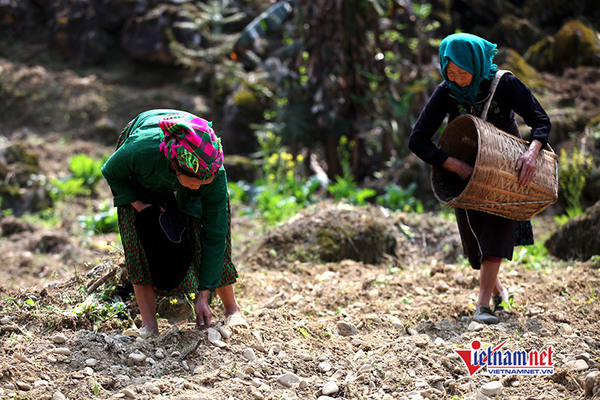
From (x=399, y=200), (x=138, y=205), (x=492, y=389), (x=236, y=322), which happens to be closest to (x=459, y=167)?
(x=492, y=389)

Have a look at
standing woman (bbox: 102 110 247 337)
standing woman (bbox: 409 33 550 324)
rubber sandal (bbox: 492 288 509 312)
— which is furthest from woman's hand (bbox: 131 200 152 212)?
rubber sandal (bbox: 492 288 509 312)

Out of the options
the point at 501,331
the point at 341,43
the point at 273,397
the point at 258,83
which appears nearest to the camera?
the point at 273,397

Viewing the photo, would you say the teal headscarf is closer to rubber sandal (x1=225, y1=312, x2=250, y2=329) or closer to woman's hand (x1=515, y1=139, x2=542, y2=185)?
woman's hand (x1=515, y1=139, x2=542, y2=185)

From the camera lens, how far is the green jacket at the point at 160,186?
3057 mm

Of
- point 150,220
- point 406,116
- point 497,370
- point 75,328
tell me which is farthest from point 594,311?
point 406,116

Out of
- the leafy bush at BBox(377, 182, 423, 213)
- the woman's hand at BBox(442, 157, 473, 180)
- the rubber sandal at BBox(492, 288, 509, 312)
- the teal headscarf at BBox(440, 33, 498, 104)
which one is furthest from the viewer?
the leafy bush at BBox(377, 182, 423, 213)

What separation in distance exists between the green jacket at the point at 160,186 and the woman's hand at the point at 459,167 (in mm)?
1319

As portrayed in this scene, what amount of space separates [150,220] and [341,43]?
5.80 meters

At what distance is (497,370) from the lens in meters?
3.11

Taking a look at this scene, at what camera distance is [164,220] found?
10.7 feet

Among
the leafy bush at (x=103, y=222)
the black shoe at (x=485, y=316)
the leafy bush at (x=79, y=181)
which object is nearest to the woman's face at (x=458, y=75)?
the black shoe at (x=485, y=316)

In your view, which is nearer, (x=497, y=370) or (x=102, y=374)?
(x=102, y=374)

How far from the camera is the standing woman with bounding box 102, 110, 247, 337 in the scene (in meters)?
3.07

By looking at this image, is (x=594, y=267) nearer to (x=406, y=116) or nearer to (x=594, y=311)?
(x=594, y=311)
